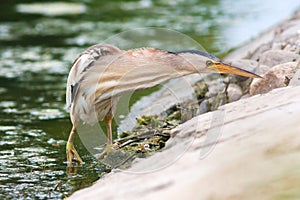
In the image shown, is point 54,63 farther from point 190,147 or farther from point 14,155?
point 190,147

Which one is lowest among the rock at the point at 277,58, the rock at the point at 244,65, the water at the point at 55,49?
the water at the point at 55,49

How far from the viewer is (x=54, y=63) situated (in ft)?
31.2

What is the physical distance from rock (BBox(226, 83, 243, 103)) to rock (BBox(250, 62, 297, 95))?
843 millimetres

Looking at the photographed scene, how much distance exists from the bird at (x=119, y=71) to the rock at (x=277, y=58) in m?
1.35

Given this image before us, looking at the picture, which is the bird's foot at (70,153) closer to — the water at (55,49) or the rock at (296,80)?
the water at (55,49)

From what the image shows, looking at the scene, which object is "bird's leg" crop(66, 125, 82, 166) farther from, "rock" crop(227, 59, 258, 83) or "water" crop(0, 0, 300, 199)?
"rock" crop(227, 59, 258, 83)

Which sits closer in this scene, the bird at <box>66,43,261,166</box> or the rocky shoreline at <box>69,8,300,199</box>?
the rocky shoreline at <box>69,8,300,199</box>

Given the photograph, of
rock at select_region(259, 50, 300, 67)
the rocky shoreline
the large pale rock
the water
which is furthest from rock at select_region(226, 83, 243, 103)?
the large pale rock

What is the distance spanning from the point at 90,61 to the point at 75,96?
0.28 metres

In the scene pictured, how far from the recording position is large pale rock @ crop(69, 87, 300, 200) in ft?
10.7

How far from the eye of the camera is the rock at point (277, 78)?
5259mm

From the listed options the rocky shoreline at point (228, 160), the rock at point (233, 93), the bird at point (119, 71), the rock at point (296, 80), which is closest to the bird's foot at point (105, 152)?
the bird at point (119, 71)

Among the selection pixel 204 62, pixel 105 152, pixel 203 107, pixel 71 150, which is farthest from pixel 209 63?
pixel 203 107

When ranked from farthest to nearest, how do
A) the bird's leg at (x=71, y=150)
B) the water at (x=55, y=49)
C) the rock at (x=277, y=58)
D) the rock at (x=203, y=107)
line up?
the rock at (x=203, y=107) < the rock at (x=277, y=58) < the bird's leg at (x=71, y=150) < the water at (x=55, y=49)
